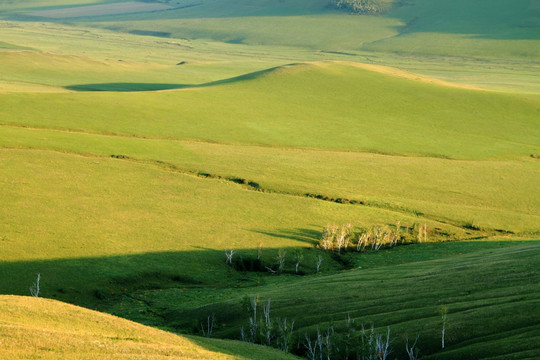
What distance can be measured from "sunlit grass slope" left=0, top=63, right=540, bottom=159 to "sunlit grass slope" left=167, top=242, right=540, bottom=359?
34712mm

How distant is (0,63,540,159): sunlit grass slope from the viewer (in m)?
70.0

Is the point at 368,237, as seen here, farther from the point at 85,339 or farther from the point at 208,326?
the point at 85,339

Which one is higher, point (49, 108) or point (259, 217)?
point (49, 108)

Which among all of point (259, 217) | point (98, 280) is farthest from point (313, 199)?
point (98, 280)

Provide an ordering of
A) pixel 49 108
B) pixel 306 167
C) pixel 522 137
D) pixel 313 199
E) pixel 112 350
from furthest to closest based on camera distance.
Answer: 1. pixel 522 137
2. pixel 49 108
3. pixel 306 167
4. pixel 313 199
5. pixel 112 350

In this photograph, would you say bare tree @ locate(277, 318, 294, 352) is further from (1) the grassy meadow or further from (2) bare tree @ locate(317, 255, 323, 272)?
(2) bare tree @ locate(317, 255, 323, 272)

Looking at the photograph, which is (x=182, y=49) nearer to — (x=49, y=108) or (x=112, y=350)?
(x=49, y=108)

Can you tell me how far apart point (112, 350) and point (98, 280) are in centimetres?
1553

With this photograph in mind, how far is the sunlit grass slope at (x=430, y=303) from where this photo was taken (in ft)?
79.1

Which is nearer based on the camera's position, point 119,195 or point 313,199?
point 119,195

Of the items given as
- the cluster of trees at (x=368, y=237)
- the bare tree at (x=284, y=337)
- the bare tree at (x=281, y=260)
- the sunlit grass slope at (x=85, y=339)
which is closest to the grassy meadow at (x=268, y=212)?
the sunlit grass slope at (x=85, y=339)

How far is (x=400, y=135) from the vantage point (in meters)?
75.1

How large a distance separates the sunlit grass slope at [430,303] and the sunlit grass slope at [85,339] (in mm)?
4918

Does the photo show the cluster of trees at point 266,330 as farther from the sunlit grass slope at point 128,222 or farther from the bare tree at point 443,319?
the sunlit grass slope at point 128,222
